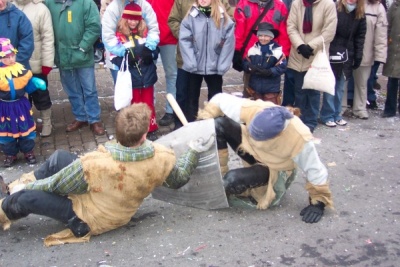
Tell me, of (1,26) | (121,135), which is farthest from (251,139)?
(1,26)

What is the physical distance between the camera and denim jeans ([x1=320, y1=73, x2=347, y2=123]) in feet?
Answer: 20.8

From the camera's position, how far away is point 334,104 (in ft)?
21.3

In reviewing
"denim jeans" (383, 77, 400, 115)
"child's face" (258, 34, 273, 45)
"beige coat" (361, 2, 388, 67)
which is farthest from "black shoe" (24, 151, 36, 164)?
"denim jeans" (383, 77, 400, 115)

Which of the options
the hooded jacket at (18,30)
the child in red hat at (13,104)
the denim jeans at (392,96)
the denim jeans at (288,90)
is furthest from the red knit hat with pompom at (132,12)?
the denim jeans at (392,96)

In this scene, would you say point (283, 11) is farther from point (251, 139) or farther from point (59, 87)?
point (59, 87)

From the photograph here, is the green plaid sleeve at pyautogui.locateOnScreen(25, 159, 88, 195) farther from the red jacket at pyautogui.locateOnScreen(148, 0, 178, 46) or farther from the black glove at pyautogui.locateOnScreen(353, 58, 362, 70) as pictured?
the black glove at pyautogui.locateOnScreen(353, 58, 362, 70)

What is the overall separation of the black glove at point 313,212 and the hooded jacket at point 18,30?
11.2 feet

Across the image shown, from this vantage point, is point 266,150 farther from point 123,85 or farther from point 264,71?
point 123,85

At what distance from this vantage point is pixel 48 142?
5930mm

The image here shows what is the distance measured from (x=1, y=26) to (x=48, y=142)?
4.67 ft

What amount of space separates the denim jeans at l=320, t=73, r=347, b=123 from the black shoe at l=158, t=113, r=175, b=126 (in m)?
1.97

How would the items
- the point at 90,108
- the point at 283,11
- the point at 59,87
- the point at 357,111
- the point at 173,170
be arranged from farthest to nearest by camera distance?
the point at 59,87, the point at 357,111, the point at 90,108, the point at 283,11, the point at 173,170

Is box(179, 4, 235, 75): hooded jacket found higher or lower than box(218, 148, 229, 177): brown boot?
higher

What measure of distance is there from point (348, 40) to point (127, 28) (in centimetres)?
273
